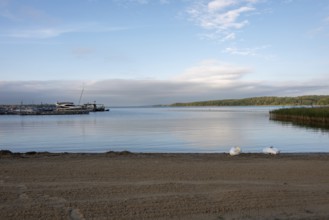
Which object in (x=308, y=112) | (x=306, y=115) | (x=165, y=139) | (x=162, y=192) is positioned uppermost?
(x=308, y=112)

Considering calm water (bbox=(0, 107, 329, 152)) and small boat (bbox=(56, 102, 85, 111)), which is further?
small boat (bbox=(56, 102, 85, 111))

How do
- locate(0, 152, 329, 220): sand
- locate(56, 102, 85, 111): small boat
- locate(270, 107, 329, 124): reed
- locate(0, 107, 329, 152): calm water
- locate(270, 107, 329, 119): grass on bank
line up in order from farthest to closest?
locate(56, 102, 85, 111): small boat < locate(270, 107, 329, 119): grass on bank < locate(270, 107, 329, 124): reed < locate(0, 107, 329, 152): calm water < locate(0, 152, 329, 220): sand

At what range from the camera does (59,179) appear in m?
8.13

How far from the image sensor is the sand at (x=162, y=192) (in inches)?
224

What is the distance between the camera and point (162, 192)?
6906mm

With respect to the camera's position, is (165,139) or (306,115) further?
(306,115)

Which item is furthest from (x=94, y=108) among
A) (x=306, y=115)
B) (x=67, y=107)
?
(x=306, y=115)

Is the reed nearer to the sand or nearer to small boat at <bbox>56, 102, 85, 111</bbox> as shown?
the sand

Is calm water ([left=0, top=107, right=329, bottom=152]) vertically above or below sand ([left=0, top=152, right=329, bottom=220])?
below

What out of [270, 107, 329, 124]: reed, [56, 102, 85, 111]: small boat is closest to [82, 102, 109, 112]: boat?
[56, 102, 85, 111]: small boat

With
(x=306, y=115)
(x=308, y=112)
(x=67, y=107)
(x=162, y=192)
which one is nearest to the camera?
(x=162, y=192)

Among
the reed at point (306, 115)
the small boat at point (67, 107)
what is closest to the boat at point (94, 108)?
the small boat at point (67, 107)

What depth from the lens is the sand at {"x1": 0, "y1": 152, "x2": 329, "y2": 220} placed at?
18.7ft

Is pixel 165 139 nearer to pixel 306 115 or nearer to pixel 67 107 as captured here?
pixel 306 115
